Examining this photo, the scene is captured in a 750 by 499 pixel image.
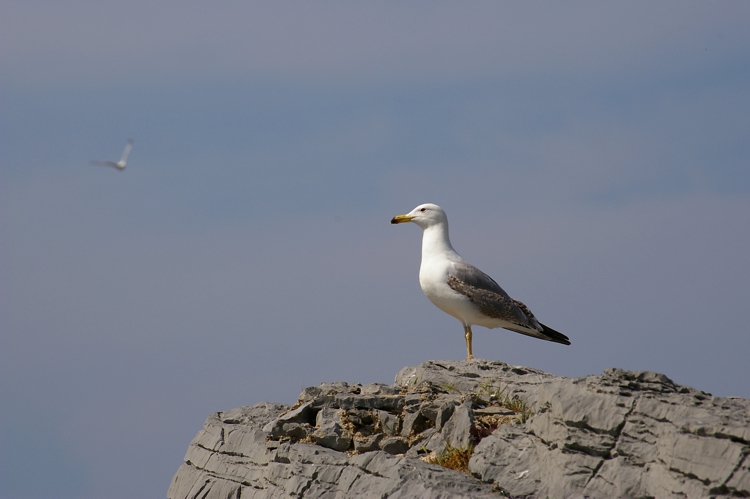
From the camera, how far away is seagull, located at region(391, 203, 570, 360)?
1445cm

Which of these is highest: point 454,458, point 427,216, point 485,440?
point 427,216

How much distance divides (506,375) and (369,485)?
2.97m

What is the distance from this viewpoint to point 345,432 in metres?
10.3

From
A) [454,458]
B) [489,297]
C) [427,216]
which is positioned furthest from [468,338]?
[454,458]

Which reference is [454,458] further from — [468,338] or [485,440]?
[468,338]

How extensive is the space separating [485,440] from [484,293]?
5656 millimetres

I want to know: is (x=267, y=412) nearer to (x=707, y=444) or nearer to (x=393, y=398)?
(x=393, y=398)

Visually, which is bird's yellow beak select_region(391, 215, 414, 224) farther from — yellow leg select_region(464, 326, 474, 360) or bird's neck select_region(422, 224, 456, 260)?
yellow leg select_region(464, 326, 474, 360)

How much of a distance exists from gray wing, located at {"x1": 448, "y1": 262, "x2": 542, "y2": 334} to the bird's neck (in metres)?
0.48

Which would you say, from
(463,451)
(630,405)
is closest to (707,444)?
(630,405)

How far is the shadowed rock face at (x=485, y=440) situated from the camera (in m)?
7.27

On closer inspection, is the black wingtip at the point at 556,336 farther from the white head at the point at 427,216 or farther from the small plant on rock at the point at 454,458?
the small plant on rock at the point at 454,458

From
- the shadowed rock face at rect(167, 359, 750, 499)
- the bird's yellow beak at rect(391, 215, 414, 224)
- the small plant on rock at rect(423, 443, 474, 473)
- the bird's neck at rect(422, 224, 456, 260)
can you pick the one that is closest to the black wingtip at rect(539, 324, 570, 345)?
the bird's neck at rect(422, 224, 456, 260)

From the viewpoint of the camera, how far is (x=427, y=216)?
15.4 metres
